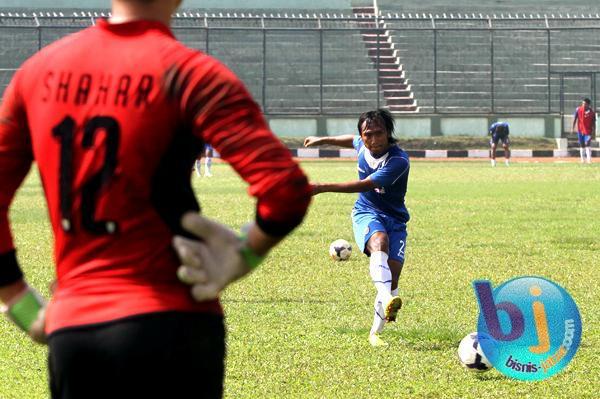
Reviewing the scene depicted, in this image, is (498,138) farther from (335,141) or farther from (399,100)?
(335,141)

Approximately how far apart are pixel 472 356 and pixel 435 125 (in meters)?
38.8

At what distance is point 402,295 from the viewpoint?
39.7ft

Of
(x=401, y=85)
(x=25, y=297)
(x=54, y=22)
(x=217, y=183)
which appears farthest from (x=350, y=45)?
(x=25, y=297)

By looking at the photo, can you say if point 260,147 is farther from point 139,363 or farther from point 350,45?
point 350,45

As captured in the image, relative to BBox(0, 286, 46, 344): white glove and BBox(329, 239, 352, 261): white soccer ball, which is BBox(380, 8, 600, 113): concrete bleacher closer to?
BBox(329, 239, 352, 261): white soccer ball

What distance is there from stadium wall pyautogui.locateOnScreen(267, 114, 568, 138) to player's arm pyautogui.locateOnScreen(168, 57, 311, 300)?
4223 cm

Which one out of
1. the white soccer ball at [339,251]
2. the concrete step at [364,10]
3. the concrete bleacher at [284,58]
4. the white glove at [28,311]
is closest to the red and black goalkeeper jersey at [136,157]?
the white glove at [28,311]

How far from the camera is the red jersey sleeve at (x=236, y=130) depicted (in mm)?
3139

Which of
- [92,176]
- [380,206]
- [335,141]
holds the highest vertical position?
[92,176]

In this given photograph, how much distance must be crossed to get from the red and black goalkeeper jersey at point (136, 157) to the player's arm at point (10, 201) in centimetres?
14

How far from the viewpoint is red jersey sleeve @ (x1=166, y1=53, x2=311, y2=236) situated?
124 inches

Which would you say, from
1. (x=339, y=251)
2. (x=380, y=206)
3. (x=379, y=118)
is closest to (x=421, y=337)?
(x=380, y=206)

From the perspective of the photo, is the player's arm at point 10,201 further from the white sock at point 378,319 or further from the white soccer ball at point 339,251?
the white soccer ball at point 339,251

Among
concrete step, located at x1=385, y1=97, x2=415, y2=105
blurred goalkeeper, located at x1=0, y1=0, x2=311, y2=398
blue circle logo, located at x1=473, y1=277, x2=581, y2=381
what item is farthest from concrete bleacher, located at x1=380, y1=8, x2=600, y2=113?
blurred goalkeeper, located at x1=0, y1=0, x2=311, y2=398
